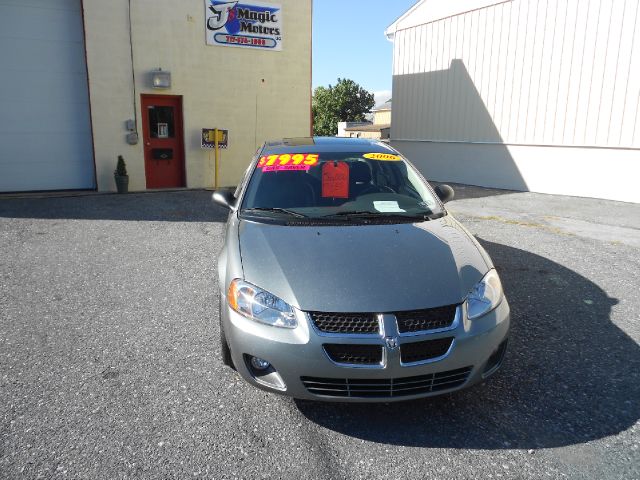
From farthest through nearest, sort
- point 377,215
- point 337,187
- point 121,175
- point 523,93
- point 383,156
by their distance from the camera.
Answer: point 523,93
point 121,175
point 383,156
point 337,187
point 377,215

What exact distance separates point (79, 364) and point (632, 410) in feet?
11.8

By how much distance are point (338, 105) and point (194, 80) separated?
254 ft

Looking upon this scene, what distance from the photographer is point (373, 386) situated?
2.54 metres

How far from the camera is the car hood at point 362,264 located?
8.55 ft

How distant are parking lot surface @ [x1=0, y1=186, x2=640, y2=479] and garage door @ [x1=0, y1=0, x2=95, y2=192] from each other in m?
6.60

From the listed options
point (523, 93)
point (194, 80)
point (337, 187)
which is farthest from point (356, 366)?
point (523, 93)

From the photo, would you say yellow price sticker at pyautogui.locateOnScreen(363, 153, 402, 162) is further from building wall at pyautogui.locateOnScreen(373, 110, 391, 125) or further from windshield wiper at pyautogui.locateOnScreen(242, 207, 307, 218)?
building wall at pyautogui.locateOnScreen(373, 110, 391, 125)

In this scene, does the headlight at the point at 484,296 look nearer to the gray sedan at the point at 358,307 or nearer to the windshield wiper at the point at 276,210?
the gray sedan at the point at 358,307

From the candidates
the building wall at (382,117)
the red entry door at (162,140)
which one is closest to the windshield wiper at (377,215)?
the red entry door at (162,140)

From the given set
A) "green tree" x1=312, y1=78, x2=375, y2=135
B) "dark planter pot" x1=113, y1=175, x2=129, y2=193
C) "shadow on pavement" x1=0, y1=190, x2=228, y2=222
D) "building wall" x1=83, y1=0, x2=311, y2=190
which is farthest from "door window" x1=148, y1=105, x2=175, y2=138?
"green tree" x1=312, y1=78, x2=375, y2=135

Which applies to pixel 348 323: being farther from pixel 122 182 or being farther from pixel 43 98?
pixel 43 98

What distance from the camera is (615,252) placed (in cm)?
658

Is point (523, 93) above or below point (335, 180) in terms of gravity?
above

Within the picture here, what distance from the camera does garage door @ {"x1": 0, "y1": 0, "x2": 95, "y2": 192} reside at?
11.0m
